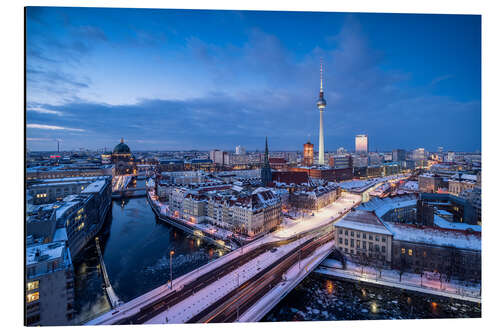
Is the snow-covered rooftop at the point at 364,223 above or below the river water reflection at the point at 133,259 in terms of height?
above

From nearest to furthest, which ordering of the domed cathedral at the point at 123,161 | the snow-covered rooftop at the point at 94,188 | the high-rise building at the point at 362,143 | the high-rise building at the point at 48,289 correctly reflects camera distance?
the high-rise building at the point at 48,289 → the snow-covered rooftop at the point at 94,188 → the domed cathedral at the point at 123,161 → the high-rise building at the point at 362,143

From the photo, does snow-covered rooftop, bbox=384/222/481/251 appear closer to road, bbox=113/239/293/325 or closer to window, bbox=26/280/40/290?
road, bbox=113/239/293/325

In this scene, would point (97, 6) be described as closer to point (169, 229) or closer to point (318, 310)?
point (318, 310)

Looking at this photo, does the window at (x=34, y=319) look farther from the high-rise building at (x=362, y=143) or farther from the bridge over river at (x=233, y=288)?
the high-rise building at (x=362, y=143)

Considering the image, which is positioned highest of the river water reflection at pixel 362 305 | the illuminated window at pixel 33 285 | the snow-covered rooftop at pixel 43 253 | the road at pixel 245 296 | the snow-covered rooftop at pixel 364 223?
the snow-covered rooftop at pixel 43 253

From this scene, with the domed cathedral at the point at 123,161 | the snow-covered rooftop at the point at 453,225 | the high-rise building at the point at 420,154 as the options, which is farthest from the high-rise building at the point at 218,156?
the high-rise building at the point at 420,154

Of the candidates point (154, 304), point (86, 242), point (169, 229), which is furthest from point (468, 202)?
point (86, 242)

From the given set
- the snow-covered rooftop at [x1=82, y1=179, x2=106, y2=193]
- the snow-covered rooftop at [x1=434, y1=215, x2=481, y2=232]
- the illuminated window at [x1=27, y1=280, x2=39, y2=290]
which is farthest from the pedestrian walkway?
the snow-covered rooftop at [x1=82, y1=179, x2=106, y2=193]

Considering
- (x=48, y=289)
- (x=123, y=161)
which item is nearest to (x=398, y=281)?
(x=48, y=289)

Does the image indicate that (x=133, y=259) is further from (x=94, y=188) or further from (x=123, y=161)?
(x=123, y=161)
